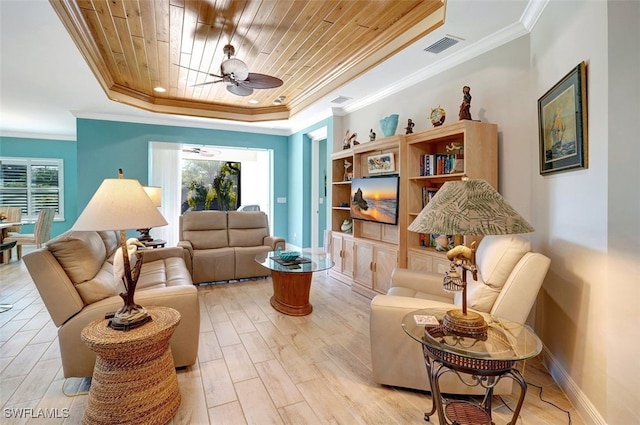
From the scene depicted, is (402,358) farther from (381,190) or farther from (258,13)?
(258,13)

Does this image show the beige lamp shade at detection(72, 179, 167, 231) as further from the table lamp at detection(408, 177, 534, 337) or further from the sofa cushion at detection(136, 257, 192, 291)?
the table lamp at detection(408, 177, 534, 337)

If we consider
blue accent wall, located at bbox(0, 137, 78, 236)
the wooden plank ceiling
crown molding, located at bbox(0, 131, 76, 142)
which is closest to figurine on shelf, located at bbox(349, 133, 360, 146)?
the wooden plank ceiling

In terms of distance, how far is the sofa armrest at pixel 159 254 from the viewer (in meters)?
3.67

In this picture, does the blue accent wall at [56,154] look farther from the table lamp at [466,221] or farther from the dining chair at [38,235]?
the table lamp at [466,221]

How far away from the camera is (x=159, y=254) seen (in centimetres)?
378

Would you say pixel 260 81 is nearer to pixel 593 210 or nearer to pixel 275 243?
pixel 275 243

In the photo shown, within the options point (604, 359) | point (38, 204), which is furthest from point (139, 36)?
point (38, 204)

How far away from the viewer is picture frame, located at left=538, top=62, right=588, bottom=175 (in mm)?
1773

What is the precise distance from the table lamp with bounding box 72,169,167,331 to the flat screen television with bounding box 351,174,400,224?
2421 millimetres

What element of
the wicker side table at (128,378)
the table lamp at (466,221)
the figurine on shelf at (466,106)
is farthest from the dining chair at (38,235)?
the figurine on shelf at (466,106)

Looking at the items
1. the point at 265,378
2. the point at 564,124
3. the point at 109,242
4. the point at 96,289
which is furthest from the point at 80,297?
the point at 564,124

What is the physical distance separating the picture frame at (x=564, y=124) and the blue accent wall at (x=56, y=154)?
356 inches

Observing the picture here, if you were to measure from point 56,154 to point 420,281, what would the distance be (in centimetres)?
858

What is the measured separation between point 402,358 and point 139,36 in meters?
3.63
